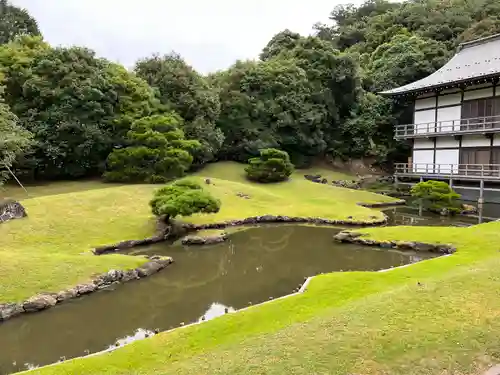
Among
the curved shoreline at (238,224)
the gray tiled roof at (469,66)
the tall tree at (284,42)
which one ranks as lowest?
the curved shoreline at (238,224)

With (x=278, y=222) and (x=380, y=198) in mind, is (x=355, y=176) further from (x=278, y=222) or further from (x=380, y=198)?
(x=278, y=222)

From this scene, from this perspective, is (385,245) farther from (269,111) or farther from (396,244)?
(269,111)

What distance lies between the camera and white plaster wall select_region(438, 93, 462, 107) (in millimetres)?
29484

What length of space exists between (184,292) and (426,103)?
2623cm

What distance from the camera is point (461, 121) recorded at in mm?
29156

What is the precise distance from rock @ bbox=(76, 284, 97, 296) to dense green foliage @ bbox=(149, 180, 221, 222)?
6139mm

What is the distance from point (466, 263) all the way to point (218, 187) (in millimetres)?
17405

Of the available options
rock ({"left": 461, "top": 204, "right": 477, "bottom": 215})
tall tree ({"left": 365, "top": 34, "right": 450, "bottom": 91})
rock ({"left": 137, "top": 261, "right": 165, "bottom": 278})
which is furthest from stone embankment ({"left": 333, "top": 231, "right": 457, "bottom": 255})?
tall tree ({"left": 365, "top": 34, "right": 450, "bottom": 91})

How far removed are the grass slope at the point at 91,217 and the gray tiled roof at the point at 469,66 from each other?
8495mm

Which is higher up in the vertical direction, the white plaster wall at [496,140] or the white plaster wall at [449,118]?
the white plaster wall at [449,118]

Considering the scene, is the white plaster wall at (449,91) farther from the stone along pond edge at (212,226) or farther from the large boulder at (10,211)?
the large boulder at (10,211)

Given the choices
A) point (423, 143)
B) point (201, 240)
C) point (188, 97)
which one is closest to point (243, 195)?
point (201, 240)

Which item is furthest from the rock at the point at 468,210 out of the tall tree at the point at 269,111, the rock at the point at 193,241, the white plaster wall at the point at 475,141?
the tall tree at the point at 269,111

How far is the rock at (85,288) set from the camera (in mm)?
12213
